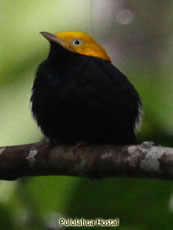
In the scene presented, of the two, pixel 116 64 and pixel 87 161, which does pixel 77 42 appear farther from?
pixel 87 161

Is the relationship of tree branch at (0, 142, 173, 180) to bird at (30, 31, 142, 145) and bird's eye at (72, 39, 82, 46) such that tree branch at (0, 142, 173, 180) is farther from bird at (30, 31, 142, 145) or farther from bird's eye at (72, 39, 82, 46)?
bird's eye at (72, 39, 82, 46)

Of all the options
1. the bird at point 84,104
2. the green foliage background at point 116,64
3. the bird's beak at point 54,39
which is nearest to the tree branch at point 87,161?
the green foliage background at point 116,64

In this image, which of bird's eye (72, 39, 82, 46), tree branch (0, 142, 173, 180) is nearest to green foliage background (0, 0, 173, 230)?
tree branch (0, 142, 173, 180)

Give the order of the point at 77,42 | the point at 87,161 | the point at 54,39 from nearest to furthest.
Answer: the point at 87,161 < the point at 54,39 < the point at 77,42

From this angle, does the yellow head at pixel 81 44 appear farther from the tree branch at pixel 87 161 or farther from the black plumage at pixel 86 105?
the tree branch at pixel 87 161

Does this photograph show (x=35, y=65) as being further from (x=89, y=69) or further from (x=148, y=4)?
(x=148, y=4)

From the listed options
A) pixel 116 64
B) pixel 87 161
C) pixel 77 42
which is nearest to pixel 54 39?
pixel 77 42
